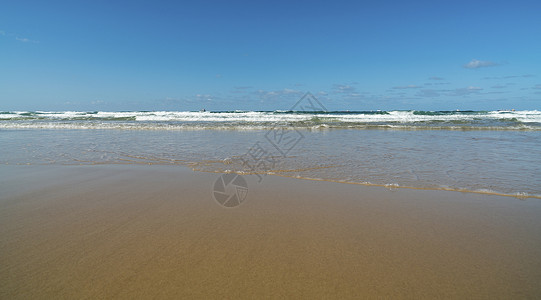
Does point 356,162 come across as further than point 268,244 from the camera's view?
Yes

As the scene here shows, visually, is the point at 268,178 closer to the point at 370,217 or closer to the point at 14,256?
the point at 370,217

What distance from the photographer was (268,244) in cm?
271

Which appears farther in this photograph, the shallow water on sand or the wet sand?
the shallow water on sand

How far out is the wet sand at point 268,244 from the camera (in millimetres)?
2064

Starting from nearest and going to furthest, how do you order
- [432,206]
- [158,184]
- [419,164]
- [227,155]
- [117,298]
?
[117,298], [432,206], [158,184], [419,164], [227,155]

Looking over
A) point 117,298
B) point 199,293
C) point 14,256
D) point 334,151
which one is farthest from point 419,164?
point 14,256

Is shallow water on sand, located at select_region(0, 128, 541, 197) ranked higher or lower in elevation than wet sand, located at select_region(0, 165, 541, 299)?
higher

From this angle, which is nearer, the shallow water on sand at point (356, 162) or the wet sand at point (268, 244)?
the wet sand at point (268, 244)

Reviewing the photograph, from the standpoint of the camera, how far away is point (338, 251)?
2.58 m

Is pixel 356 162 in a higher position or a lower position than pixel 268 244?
higher

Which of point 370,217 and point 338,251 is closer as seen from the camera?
point 338,251

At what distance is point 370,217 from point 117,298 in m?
2.78

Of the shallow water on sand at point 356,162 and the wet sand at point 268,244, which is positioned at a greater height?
the shallow water on sand at point 356,162

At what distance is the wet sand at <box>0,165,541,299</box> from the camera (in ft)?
6.77
